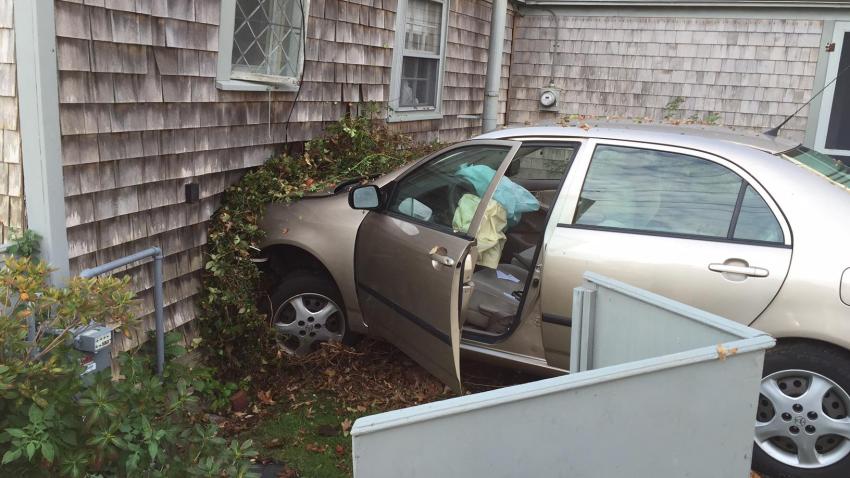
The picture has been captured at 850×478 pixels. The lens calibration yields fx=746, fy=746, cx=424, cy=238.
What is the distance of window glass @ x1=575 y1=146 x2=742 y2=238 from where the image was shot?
3.77 metres

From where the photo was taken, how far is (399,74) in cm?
729

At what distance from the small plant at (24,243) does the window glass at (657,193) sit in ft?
8.85

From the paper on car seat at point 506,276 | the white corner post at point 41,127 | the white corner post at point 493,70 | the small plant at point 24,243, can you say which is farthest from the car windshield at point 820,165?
the white corner post at point 493,70

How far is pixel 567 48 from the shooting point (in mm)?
10375

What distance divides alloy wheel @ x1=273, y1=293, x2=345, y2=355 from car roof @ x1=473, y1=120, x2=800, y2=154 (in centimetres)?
152

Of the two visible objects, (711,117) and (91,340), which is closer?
(91,340)

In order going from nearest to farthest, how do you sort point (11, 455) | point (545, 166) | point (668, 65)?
point (11, 455) → point (545, 166) → point (668, 65)

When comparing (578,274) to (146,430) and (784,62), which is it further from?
(784,62)

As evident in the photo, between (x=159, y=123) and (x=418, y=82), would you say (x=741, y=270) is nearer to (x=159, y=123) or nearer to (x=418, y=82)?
(x=159, y=123)

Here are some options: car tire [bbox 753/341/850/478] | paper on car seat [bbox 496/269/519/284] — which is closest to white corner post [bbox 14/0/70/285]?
paper on car seat [bbox 496/269/519/284]

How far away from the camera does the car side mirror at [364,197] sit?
4508 mm

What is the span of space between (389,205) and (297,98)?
138cm

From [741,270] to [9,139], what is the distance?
3.49 meters

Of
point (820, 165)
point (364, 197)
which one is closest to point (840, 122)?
point (820, 165)
